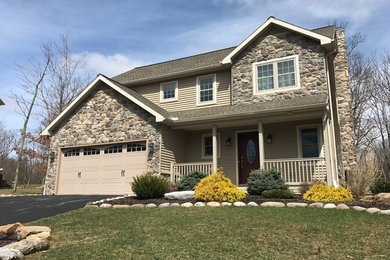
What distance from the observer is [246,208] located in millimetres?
7754

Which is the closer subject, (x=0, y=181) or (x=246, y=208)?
(x=246, y=208)

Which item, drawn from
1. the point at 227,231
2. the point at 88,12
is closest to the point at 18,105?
the point at 88,12

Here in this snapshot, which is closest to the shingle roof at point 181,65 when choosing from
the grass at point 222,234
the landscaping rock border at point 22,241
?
the grass at point 222,234

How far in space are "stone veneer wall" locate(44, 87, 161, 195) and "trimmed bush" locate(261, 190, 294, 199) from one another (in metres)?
4.76

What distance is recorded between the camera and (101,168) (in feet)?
44.9

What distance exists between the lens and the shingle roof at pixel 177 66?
572 inches

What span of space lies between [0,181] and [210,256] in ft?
100

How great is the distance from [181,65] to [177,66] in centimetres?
21

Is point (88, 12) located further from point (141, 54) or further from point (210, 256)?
point (210, 256)

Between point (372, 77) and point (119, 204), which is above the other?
point (372, 77)

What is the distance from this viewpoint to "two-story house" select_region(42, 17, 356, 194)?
11820mm

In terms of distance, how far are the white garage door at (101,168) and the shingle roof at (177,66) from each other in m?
4.08

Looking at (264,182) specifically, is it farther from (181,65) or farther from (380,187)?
(181,65)

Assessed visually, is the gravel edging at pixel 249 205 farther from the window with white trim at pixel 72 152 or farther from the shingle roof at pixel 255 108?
the window with white trim at pixel 72 152
